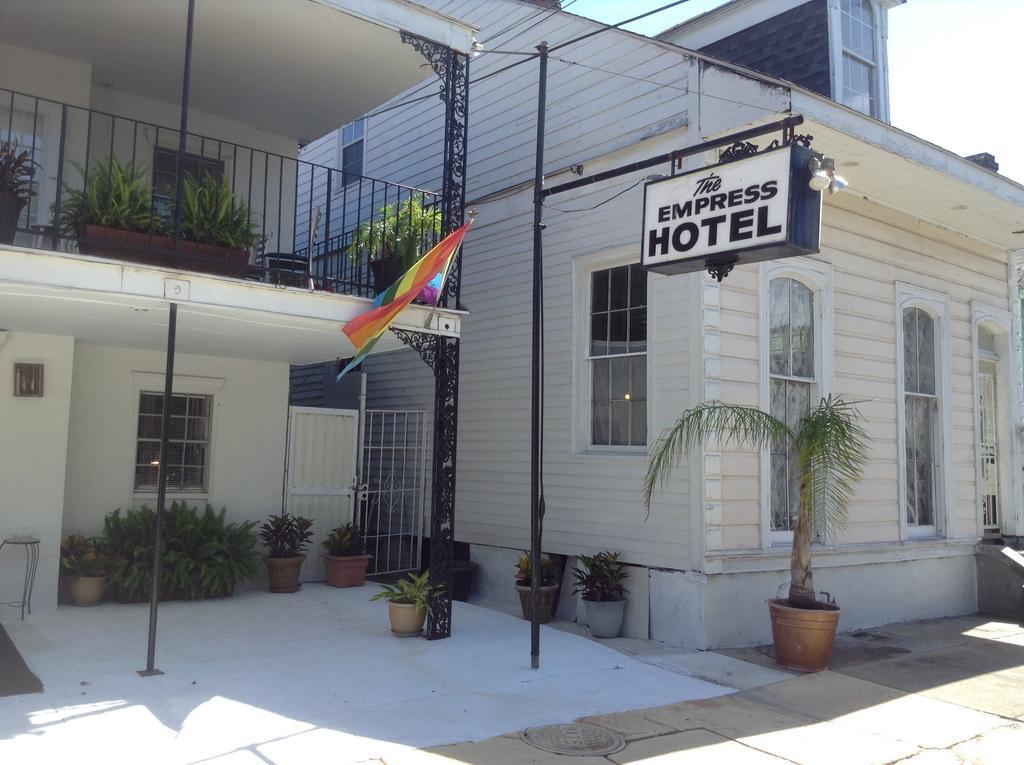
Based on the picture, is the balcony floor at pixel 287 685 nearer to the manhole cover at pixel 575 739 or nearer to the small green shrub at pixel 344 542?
the manhole cover at pixel 575 739

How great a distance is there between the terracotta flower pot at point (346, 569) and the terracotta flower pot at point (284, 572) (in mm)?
471

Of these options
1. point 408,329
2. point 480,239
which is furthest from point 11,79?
point 480,239

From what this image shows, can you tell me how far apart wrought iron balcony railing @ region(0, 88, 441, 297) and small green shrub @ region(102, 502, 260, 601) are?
2.62m

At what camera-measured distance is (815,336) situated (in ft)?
30.7

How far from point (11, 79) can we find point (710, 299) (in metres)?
6.87

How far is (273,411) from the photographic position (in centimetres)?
983

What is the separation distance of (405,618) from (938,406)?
7.43 m

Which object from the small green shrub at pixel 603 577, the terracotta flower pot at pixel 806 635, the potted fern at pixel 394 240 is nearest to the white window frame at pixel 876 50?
the potted fern at pixel 394 240

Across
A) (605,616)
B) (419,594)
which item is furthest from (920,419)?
(419,594)

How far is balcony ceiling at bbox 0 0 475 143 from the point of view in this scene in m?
7.35

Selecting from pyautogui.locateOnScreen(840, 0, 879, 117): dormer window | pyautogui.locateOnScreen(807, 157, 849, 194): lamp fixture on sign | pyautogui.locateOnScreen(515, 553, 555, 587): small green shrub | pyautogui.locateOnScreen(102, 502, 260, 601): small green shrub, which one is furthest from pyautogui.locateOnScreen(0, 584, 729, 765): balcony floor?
pyautogui.locateOnScreen(840, 0, 879, 117): dormer window

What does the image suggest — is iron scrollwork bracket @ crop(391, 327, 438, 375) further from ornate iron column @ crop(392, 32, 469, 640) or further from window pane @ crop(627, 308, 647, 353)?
window pane @ crop(627, 308, 647, 353)

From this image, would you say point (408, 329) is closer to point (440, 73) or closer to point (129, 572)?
point (440, 73)

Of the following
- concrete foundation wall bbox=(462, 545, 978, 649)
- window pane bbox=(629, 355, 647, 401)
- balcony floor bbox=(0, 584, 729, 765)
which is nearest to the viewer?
balcony floor bbox=(0, 584, 729, 765)
